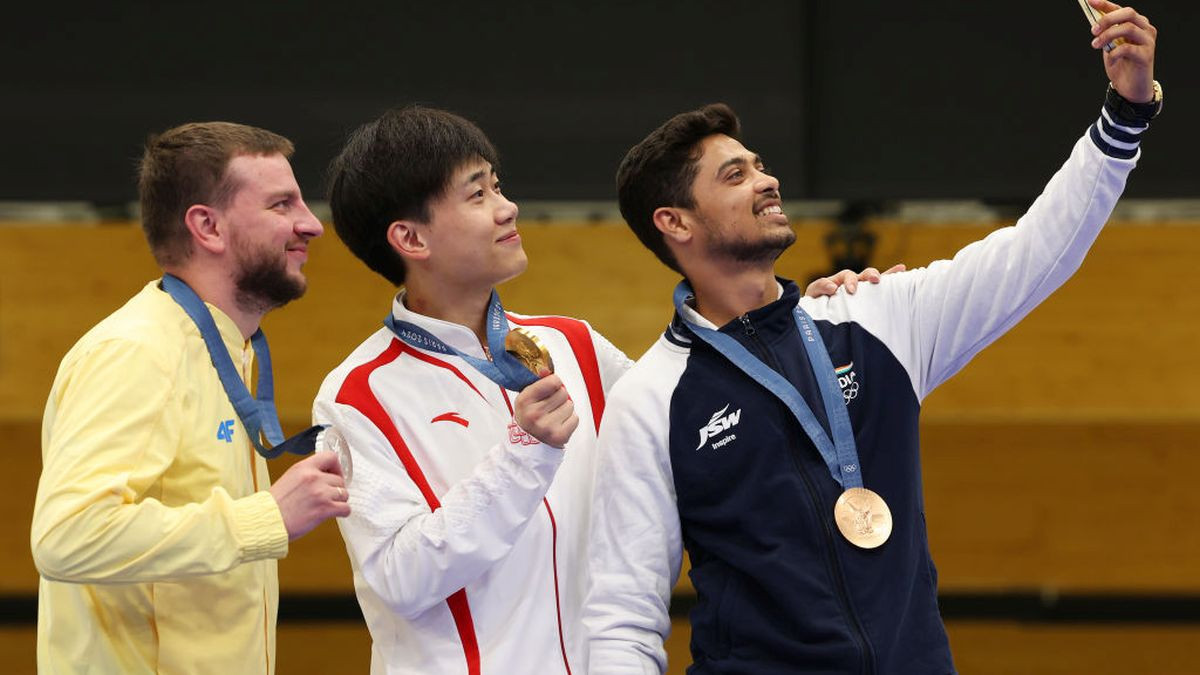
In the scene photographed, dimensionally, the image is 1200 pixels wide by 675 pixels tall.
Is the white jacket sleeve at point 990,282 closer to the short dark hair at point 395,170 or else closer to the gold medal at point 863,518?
the gold medal at point 863,518

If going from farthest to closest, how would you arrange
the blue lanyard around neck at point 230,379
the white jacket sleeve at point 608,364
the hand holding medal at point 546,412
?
the white jacket sleeve at point 608,364 < the blue lanyard around neck at point 230,379 < the hand holding medal at point 546,412

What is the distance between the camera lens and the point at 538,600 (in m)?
2.56

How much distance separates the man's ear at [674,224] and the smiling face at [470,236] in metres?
0.28

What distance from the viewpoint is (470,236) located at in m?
2.66

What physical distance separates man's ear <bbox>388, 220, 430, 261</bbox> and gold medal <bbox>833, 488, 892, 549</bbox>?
2.95ft

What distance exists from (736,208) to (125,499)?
1193 mm

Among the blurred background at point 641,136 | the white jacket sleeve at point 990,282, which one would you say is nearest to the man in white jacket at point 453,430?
the white jacket sleeve at point 990,282

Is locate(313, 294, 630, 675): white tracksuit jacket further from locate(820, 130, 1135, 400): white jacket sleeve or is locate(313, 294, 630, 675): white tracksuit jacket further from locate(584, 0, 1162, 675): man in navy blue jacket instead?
locate(820, 130, 1135, 400): white jacket sleeve

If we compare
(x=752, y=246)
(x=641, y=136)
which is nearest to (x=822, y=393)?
(x=752, y=246)

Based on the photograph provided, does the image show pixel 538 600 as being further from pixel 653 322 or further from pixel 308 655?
pixel 308 655

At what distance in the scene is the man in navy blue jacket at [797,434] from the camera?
238 cm

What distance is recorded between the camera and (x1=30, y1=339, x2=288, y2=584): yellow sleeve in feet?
7.38

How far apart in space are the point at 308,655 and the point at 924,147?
329 cm

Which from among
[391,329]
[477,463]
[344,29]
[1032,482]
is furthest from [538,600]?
[1032,482]
